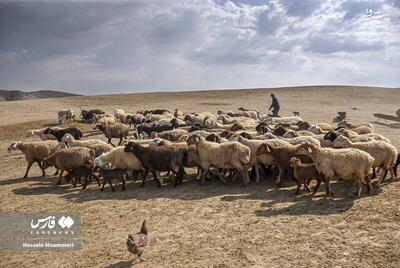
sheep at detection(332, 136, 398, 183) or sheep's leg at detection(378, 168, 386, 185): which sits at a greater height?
sheep at detection(332, 136, 398, 183)

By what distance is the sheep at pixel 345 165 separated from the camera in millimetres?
10250

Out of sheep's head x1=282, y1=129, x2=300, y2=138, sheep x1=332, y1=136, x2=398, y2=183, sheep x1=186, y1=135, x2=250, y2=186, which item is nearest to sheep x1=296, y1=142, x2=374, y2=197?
sheep x1=332, y1=136, x2=398, y2=183

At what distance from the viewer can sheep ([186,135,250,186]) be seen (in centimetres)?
1241

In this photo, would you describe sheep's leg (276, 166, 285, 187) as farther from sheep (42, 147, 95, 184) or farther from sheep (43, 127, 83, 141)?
sheep (43, 127, 83, 141)

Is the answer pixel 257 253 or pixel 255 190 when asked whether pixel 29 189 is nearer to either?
pixel 255 190

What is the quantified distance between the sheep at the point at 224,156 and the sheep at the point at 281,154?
0.56 metres

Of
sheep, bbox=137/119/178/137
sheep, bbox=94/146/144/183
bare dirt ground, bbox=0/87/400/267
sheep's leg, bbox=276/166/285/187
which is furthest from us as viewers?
sheep, bbox=137/119/178/137

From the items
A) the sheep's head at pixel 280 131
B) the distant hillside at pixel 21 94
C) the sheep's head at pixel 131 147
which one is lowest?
the sheep's head at pixel 131 147

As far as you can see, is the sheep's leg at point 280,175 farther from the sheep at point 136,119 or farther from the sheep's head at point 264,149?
the sheep at point 136,119

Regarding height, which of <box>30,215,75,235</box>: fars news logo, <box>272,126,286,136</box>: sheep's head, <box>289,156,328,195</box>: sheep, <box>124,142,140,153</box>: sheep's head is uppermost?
<box>272,126,286,136</box>: sheep's head

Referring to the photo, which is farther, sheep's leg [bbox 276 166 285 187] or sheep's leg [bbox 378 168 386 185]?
sheep's leg [bbox 276 166 285 187]

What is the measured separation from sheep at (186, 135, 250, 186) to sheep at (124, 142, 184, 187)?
2.40 ft

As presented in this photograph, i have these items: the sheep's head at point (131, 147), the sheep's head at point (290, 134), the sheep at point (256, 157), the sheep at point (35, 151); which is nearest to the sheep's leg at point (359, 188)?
the sheep at point (256, 157)

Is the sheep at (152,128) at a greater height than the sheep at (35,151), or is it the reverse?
the sheep at (152,128)
